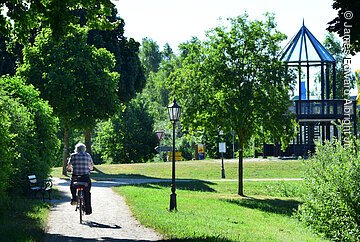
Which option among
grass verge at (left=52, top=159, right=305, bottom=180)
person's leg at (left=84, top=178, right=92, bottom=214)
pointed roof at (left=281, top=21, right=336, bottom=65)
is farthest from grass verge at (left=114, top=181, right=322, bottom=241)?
pointed roof at (left=281, top=21, right=336, bottom=65)

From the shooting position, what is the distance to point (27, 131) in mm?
19688

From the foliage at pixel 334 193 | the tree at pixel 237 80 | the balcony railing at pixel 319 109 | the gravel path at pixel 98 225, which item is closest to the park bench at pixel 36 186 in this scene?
the gravel path at pixel 98 225

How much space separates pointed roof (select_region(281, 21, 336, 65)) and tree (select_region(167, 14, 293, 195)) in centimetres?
1387

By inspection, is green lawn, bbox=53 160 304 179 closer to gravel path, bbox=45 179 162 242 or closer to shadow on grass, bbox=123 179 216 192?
shadow on grass, bbox=123 179 216 192

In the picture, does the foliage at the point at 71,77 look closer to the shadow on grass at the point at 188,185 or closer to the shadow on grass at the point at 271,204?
the shadow on grass at the point at 188,185

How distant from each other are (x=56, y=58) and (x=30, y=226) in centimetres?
2077

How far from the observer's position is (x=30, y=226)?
12992 millimetres

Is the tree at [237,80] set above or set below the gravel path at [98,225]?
above

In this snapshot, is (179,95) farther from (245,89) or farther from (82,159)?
(82,159)

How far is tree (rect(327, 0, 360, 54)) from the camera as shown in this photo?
13.1m

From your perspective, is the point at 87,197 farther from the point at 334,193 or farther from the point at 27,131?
the point at 334,193

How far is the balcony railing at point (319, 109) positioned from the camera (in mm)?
40156

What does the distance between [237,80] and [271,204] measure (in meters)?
5.44

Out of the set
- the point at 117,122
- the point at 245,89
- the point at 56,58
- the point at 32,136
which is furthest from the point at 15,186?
the point at 117,122
